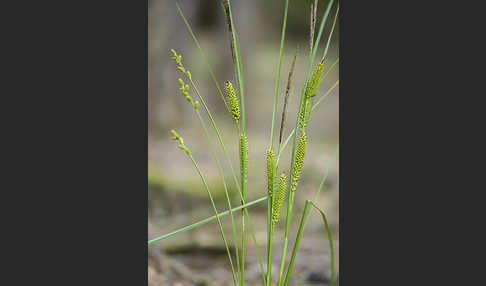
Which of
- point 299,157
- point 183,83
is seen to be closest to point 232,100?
point 183,83

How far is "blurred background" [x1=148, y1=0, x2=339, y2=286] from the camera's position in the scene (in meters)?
2.50

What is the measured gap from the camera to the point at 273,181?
2.04 metres

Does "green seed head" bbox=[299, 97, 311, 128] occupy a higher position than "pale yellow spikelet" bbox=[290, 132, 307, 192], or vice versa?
"green seed head" bbox=[299, 97, 311, 128]

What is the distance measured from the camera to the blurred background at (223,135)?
2.50 meters

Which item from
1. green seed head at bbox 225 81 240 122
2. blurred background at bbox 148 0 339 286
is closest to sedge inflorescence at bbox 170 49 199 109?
green seed head at bbox 225 81 240 122

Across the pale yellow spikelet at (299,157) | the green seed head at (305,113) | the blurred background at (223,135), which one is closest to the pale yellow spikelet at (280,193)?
the pale yellow spikelet at (299,157)

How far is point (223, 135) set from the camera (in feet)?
8.21

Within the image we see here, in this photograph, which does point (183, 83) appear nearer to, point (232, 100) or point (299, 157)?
point (232, 100)

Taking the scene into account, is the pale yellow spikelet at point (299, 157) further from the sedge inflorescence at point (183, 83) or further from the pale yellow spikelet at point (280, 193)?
the sedge inflorescence at point (183, 83)

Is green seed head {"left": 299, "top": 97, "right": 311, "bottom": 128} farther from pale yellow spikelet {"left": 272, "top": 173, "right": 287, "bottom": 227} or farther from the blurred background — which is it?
the blurred background

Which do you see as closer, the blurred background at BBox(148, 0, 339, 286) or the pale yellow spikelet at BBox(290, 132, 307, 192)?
the pale yellow spikelet at BBox(290, 132, 307, 192)

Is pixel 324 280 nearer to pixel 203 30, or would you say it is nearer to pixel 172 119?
pixel 172 119

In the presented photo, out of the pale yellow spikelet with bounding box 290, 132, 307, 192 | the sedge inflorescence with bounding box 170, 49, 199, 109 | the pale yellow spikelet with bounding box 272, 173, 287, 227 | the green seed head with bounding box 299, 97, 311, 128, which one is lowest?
the pale yellow spikelet with bounding box 272, 173, 287, 227

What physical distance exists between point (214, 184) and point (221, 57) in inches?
23.6
